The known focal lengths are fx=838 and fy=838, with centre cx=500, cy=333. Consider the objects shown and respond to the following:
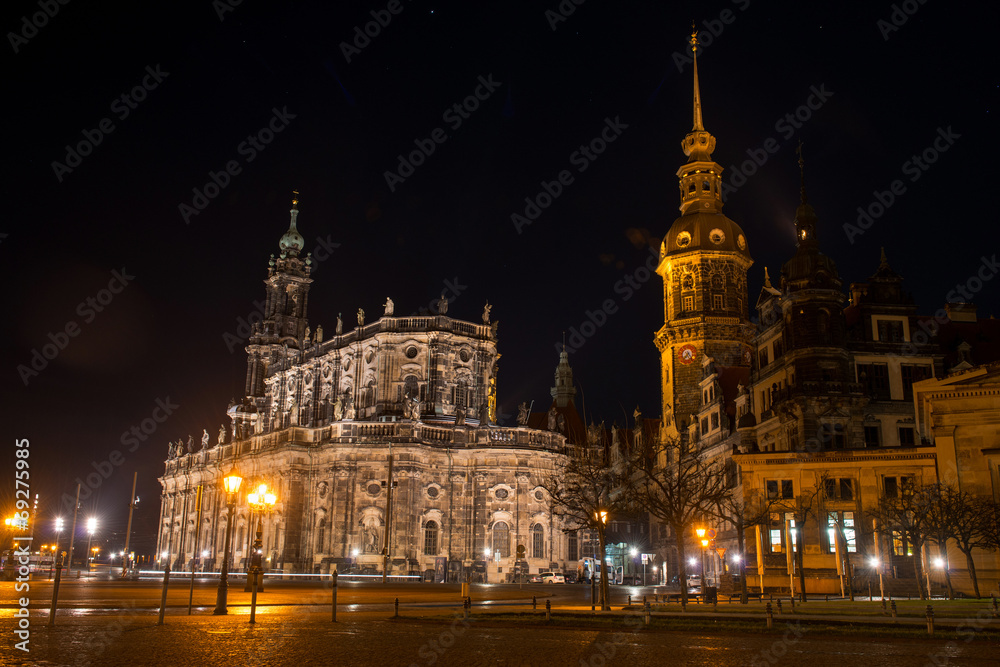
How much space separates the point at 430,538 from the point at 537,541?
886 centimetres

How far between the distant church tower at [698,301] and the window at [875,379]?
1978 centimetres

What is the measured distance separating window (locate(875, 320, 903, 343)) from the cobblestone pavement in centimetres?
3359

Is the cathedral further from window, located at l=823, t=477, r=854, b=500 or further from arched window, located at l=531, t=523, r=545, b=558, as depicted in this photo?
window, located at l=823, t=477, r=854, b=500

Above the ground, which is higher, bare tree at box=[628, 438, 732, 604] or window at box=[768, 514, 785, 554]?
bare tree at box=[628, 438, 732, 604]

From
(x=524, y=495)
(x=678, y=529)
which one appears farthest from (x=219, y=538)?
(x=678, y=529)

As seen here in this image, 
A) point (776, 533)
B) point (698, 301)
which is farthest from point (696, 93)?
point (776, 533)

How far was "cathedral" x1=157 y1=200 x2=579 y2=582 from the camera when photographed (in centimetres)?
6712

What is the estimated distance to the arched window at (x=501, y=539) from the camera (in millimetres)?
68500

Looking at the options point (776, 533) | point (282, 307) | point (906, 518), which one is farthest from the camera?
point (282, 307)

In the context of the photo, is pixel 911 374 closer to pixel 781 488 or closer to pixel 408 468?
pixel 781 488

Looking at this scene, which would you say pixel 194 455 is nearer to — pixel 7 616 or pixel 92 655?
pixel 7 616

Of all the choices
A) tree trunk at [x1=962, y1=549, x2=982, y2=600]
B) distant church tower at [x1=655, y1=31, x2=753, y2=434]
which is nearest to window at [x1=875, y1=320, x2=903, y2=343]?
tree trunk at [x1=962, y1=549, x2=982, y2=600]

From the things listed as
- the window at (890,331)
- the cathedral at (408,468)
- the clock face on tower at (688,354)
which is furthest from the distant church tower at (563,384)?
the window at (890,331)

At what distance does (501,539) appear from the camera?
69062 millimetres
